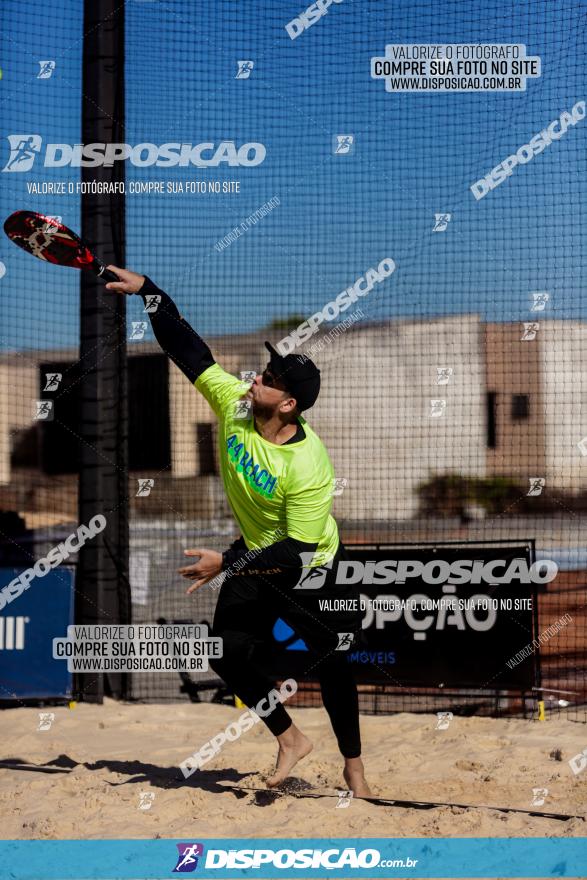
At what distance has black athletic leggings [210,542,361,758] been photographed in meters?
Result: 4.42

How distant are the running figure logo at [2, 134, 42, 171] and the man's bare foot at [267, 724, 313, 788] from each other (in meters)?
3.85

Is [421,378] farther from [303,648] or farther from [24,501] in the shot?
[303,648]

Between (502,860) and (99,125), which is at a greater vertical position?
(99,125)

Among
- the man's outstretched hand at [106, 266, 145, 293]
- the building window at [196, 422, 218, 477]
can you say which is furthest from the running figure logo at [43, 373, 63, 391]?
the building window at [196, 422, 218, 477]

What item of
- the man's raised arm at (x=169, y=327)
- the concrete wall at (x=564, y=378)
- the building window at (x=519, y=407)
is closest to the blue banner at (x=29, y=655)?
the man's raised arm at (x=169, y=327)

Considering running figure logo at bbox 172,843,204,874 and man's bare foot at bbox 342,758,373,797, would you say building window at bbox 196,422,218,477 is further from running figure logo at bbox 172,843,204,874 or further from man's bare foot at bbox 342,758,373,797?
running figure logo at bbox 172,843,204,874

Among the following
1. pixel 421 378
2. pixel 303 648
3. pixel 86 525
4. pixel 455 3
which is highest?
pixel 455 3

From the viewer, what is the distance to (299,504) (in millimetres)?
4387

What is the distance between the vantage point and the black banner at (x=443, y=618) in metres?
6.36

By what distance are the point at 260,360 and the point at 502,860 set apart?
13952 mm

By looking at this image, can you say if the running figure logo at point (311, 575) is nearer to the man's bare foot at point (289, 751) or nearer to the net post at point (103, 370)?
the man's bare foot at point (289, 751)

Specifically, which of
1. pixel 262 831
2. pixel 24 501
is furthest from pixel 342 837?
pixel 24 501

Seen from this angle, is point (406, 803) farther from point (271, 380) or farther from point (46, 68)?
point (46, 68)

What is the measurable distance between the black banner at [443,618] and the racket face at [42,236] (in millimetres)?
2658
